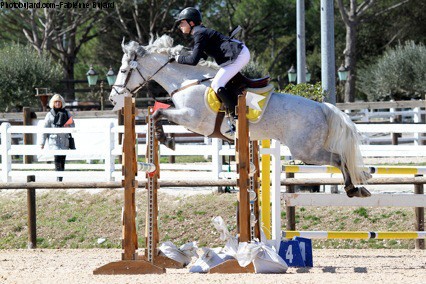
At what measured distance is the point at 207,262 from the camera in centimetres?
855

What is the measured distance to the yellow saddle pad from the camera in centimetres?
894

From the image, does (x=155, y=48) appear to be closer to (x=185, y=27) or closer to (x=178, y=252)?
(x=185, y=27)

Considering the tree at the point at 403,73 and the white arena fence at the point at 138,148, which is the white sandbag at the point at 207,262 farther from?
the tree at the point at 403,73

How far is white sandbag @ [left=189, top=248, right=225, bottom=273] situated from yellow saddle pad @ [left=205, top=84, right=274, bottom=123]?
1377 mm

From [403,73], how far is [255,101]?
3099 centimetres

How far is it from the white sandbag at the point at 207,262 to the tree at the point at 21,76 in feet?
90.1

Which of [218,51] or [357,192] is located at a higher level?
[218,51]

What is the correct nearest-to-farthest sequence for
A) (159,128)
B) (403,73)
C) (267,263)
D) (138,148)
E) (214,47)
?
1. (267,263)
2. (214,47)
3. (159,128)
4. (138,148)
5. (403,73)

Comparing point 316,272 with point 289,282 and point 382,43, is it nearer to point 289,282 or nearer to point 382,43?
point 289,282

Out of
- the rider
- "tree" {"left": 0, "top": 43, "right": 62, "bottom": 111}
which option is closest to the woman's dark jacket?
the rider

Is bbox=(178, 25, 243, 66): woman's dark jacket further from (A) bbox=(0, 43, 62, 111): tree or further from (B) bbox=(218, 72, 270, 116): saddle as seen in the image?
(A) bbox=(0, 43, 62, 111): tree

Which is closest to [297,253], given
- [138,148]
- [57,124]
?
[138,148]

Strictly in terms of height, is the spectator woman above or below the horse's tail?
above

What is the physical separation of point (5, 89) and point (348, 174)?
27302 mm
